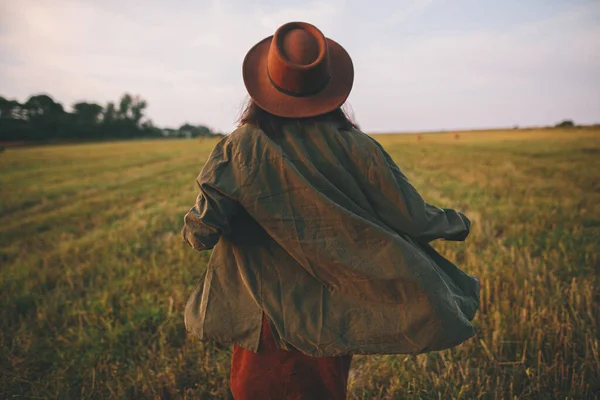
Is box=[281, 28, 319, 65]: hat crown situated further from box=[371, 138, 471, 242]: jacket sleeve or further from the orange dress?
the orange dress

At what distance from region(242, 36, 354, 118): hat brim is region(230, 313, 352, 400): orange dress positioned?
3.11ft

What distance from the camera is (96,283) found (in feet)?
13.3

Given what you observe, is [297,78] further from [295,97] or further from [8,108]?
[8,108]

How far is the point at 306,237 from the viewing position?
58.0 inches

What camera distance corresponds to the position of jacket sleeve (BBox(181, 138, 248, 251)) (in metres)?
1.38

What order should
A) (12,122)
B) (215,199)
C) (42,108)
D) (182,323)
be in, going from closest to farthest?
1. (215,199)
2. (182,323)
3. (12,122)
4. (42,108)

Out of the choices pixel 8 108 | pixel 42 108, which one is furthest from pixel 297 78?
pixel 42 108

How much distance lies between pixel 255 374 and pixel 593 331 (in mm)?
2739

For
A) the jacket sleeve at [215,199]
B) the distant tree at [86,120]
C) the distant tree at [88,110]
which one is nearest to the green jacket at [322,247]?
the jacket sleeve at [215,199]

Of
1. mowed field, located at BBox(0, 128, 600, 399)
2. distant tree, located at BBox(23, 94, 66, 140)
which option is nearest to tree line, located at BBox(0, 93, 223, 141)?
distant tree, located at BBox(23, 94, 66, 140)

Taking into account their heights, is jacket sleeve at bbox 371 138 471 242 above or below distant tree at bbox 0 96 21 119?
below

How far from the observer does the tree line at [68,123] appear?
134ft

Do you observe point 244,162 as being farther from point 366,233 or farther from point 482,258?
point 482,258

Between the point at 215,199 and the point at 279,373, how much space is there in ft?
2.84
